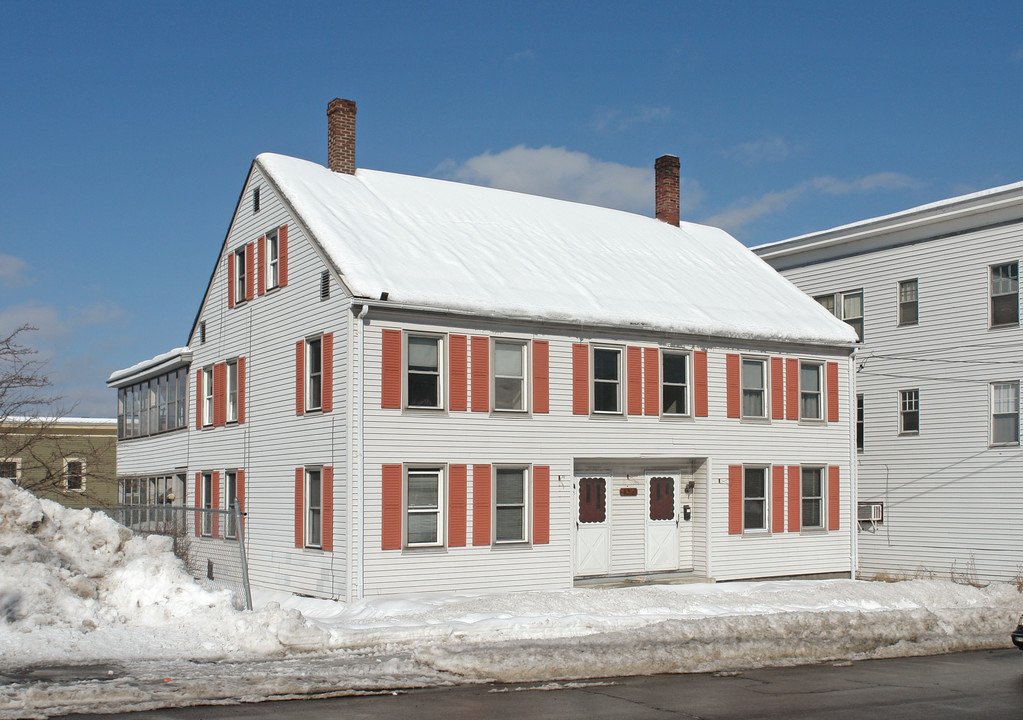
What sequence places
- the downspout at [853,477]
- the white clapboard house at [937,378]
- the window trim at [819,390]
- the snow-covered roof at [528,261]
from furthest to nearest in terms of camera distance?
the white clapboard house at [937,378]
the downspout at [853,477]
the window trim at [819,390]
the snow-covered roof at [528,261]

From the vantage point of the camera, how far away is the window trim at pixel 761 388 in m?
25.6

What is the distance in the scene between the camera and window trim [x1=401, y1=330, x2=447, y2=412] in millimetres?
20750

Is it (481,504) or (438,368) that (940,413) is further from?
(438,368)

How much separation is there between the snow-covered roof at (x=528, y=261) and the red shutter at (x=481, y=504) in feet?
10.9

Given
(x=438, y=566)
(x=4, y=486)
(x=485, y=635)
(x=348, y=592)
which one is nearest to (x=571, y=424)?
(x=438, y=566)

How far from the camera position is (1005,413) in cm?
2830

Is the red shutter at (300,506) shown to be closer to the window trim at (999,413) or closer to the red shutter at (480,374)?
the red shutter at (480,374)

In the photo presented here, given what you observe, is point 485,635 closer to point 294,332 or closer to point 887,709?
point 887,709

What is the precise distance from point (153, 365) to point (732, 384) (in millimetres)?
16903

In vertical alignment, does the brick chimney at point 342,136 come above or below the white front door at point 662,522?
above

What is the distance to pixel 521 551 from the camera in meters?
21.8

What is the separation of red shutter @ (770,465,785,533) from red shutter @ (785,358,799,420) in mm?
1404

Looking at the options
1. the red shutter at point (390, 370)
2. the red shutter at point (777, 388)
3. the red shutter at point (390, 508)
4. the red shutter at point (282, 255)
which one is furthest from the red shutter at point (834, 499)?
the red shutter at point (282, 255)

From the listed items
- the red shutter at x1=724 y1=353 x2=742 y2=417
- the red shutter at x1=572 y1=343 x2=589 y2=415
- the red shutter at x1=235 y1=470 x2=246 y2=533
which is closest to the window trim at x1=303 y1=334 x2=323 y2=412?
the red shutter at x1=235 y1=470 x2=246 y2=533
